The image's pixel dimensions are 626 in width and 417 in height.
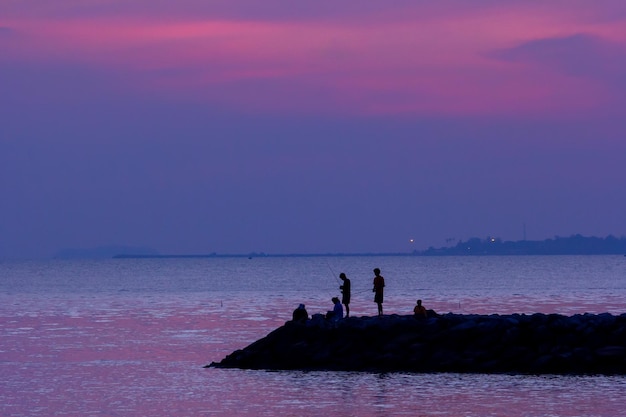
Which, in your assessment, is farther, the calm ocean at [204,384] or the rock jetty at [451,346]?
the rock jetty at [451,346]

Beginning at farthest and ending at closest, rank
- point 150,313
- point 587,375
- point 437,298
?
point 437,298, point 150,313, point 587,375

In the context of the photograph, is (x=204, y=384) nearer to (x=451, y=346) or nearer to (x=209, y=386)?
(x=209, y=386)

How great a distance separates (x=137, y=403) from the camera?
29500mm

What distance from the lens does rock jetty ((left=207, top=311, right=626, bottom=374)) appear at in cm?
3275

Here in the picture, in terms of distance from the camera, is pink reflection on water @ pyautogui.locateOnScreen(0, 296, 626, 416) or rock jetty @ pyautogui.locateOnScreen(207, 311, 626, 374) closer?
pink reflection on water @ pyautogui.locateOnScreen(0, 296, 626, 416)

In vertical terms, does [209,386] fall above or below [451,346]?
below

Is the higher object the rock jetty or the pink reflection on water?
the rock jetty

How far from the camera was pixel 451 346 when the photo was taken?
33875 millimetres

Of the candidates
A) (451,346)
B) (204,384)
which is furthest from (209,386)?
(451,346)

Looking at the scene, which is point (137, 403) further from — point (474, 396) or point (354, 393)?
point (474, 396)

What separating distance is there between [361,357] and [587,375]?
6.26 m

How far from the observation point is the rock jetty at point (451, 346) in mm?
32750

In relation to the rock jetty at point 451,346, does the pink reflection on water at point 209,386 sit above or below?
below

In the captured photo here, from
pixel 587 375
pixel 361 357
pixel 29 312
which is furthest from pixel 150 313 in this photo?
pixel 587 375
